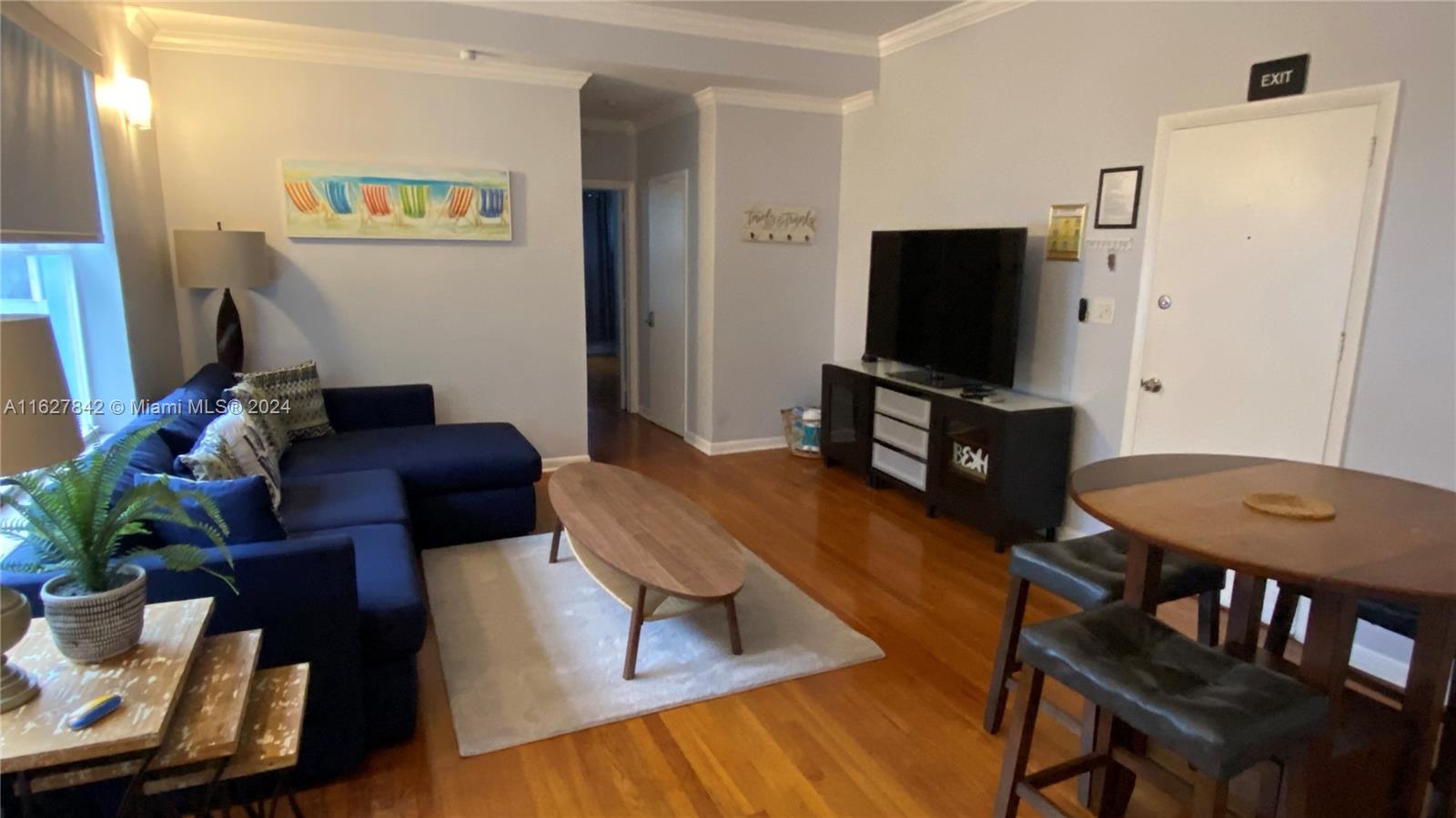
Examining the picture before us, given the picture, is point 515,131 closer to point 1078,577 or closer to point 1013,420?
point 1013,420

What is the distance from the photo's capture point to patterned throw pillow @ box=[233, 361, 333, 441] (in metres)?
3.91

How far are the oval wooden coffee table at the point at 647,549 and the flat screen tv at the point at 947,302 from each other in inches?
71.7

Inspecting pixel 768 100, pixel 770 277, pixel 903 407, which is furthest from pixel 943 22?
pixel 903 407

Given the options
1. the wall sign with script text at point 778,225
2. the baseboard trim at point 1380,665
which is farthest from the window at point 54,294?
the baseboard trim at point 1380,665

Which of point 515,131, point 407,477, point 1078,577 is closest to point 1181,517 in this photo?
point 1078,577

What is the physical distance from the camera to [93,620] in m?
1.52

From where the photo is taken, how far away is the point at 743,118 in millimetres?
5227

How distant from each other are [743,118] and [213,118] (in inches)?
120

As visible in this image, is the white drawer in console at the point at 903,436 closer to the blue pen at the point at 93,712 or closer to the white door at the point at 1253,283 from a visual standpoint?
the white door at the point at 1253,283

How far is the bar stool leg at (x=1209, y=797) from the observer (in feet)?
4.90

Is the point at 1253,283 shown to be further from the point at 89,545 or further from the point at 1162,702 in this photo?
the point at 89,545

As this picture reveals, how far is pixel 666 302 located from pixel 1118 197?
349 cm

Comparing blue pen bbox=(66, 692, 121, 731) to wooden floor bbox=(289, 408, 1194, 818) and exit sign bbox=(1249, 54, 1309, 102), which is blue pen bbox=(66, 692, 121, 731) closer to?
wooden floor bbox=(289, 408, 1194, 818)

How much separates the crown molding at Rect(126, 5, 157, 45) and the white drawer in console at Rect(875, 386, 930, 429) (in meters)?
4.14
